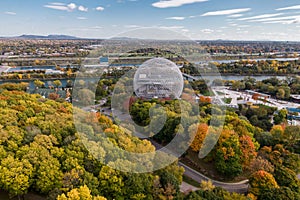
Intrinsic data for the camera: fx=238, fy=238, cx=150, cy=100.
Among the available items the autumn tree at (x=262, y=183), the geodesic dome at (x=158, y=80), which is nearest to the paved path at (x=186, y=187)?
the autumn tree at (x=262, y=183)

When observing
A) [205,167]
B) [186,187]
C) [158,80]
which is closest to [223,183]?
[205,167]

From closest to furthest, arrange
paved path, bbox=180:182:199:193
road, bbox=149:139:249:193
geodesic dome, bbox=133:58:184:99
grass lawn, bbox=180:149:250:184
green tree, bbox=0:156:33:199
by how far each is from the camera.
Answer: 1. green tree, bbox=0:156:33:199
2. paved path, bbox=180:182:199:193
3. road, bbox=149:139:249:193
4. grass lawn, bbox=180:149:250:184
5. geodesic dome, bbox=133:58:184:99

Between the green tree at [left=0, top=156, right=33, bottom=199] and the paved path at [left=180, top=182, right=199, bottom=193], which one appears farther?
the paved path at [left=180, top=182, right=199, bottom=193]

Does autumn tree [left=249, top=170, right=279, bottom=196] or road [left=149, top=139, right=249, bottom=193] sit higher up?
autumn tree [left=249, top=170, right=279, bottom=196]

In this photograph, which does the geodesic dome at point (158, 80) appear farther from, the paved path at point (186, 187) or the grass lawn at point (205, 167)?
the paved path at point (186, 187)

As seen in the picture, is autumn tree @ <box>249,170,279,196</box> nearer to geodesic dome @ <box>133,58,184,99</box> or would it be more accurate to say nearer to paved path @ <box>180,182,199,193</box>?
paved path @ <box>180,182,199,193</box>

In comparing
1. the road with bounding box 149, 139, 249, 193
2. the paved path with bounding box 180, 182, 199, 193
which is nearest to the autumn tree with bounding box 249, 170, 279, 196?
the road with bounding box 149, 139, 249, 193

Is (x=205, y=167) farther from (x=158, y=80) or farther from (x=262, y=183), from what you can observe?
(x=158, y=80)

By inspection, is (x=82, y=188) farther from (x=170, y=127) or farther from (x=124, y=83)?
(x=124, y=83)
